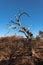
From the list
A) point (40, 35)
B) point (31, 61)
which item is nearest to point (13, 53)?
point (31, 61)

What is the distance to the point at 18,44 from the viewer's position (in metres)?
24.6

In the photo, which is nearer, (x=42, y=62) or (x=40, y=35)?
(x=42, y=62)

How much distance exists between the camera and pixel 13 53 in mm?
21578

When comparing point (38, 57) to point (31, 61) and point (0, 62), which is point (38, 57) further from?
point (0, 62)

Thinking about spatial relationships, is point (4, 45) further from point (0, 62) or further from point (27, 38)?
point (0, 62)

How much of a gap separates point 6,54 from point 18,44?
3.43 m

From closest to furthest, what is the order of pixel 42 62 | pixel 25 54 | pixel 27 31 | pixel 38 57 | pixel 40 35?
pixel 42 62, pixel 38 57, pixel 25 54, pixel 27 31, pixel 40 35

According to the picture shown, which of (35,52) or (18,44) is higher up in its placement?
(18,44)

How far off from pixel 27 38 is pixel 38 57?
820cm

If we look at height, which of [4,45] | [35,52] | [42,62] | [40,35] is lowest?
[42,62]

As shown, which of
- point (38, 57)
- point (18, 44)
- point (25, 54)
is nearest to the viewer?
point (38, 57)

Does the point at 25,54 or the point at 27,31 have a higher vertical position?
the point at 27,31

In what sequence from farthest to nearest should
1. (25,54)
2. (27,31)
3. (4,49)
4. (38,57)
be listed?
(27,31) → (4,49) → (25,54) → (38,57)

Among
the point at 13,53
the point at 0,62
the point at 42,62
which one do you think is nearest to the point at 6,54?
the point at 13,53
